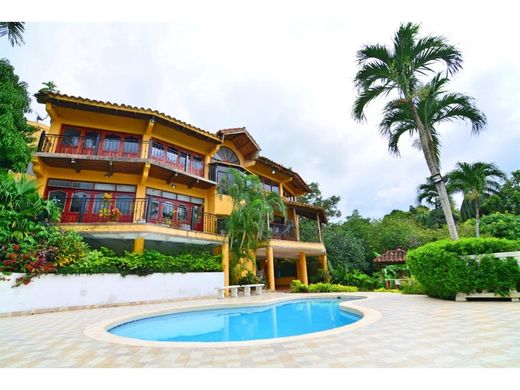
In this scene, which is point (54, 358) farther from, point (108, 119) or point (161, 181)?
point (108, 119)

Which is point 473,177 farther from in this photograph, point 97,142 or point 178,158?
point 97,142

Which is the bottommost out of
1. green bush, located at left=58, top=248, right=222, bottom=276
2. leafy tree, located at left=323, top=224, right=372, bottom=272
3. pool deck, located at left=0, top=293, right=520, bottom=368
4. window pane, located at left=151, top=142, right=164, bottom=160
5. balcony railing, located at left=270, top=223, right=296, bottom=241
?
pool deck, located at left=0, top=293, right=520, bottom=368

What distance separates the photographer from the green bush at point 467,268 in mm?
7449

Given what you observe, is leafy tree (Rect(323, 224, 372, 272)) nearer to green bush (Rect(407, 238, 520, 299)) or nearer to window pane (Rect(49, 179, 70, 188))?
green bush (Rect(407, 238, 520, 299))

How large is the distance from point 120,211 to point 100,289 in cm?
394

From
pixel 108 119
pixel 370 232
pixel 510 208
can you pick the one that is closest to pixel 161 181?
pixel 108 119

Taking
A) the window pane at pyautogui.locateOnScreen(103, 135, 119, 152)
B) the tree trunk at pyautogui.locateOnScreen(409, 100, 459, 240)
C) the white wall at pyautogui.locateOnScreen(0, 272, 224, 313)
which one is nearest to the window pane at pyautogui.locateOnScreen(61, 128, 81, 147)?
the window pane at pyautogui.locateOnScreen(103, 135, 119, 152)

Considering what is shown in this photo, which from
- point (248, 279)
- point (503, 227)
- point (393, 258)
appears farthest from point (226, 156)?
point (503, 227)

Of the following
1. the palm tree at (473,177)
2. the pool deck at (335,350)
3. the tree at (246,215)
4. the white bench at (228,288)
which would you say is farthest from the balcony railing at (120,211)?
the palm tree at (473,177)

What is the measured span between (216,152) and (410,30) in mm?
12340

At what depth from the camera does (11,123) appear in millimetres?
9422

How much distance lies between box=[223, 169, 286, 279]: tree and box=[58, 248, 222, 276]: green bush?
124 cm

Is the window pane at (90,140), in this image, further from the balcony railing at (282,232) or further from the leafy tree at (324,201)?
the leafy tree at (324,201)

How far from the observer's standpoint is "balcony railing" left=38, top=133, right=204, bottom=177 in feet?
42.1
